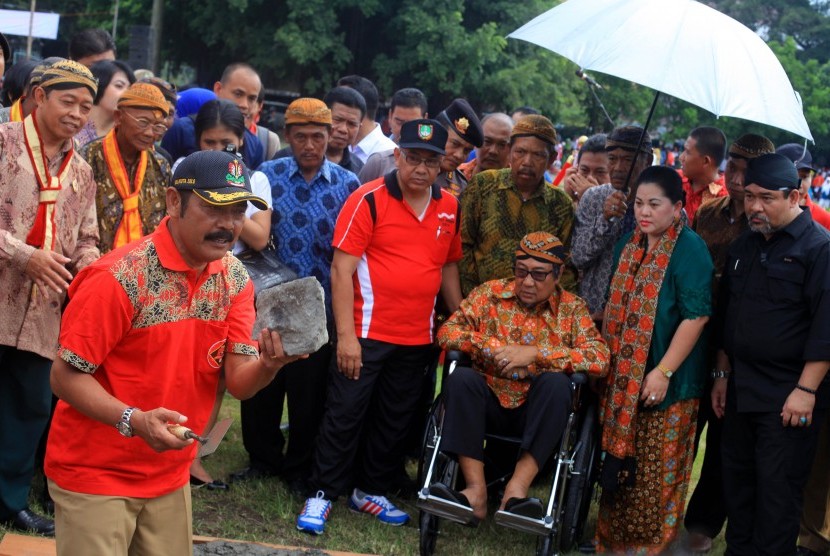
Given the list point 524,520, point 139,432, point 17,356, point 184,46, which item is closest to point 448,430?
point 524,520

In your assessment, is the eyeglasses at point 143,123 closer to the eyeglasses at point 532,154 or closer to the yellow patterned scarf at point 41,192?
the yellow patterned scarf at point 41,192

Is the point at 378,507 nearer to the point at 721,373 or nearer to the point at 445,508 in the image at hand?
the point at 445,508

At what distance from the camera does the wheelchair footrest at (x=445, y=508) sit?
4816mm

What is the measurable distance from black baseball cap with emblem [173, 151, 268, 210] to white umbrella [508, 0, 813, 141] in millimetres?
2204

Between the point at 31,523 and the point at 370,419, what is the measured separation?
1.91 m

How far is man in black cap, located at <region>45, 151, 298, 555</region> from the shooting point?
2947 millimetres

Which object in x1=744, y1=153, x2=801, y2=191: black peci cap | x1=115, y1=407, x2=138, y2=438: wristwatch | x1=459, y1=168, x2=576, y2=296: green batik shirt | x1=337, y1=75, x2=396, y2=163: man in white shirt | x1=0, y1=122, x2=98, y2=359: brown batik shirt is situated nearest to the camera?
x1=115, y1=407, x2=138, y2=438: wristwatch

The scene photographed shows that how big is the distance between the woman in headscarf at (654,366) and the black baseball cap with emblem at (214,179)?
269 cm

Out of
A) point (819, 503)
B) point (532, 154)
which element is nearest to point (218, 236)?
point (532, 154)

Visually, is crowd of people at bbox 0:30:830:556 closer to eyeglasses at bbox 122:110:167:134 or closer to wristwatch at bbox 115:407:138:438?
eyeglasses at bbox 122:110:167:134

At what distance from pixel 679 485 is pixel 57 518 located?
11.2 feet

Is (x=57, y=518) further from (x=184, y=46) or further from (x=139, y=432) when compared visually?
(x=184, y=46)

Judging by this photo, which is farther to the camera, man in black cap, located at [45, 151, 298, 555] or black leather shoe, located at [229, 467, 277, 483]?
black leather shoe, located at [229, 467, 277, 483]

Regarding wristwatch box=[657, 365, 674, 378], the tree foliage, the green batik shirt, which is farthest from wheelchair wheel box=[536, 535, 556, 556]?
the tree foliage
